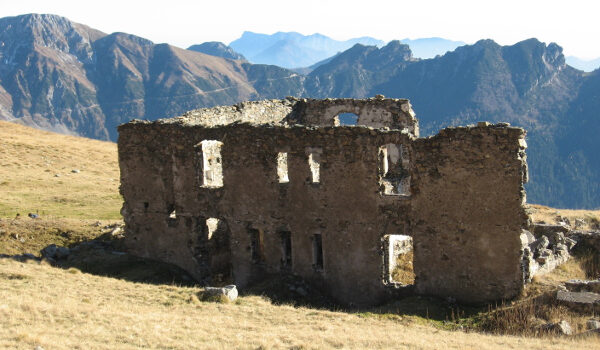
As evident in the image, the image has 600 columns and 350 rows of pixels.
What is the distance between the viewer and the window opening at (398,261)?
53.6ft

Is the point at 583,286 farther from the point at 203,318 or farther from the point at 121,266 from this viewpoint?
the point at 121,266

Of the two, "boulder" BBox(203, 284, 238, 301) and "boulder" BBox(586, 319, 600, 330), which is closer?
"boulder" BBox(586, 319, 600, 330)

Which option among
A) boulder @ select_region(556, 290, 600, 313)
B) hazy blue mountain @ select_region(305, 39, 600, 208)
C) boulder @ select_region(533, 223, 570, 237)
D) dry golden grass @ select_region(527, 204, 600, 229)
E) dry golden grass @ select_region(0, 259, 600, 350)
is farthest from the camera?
hazy blue mountain @ select_region(305, 39, 600, 208)

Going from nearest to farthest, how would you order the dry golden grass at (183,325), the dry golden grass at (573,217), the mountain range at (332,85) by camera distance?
1. the dry golden grass at (183,325)
2. the dry golden grass at (573,217)
3. the mountain range at (332,85)

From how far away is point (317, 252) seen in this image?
17484 millimetres

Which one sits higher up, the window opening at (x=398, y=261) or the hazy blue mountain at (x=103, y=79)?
the hazy blue mountain at (x=103, y=79)

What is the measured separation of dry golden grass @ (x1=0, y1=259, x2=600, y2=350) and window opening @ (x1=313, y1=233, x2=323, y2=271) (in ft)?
8.06

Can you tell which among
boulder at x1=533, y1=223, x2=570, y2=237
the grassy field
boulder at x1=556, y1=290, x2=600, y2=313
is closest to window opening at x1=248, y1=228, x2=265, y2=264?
the grassy field

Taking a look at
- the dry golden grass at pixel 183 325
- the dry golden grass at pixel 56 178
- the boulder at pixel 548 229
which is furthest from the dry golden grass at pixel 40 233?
the boulder at pixel 548 229

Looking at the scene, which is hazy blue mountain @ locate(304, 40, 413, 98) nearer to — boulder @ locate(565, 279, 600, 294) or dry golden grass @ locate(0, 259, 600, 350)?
boulder @ locate(565, 279, 600, 294)

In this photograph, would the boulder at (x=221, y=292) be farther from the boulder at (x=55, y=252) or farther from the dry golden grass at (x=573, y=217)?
the dry golden grass at (x=573, y=217)

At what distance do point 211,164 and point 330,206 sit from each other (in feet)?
17.7

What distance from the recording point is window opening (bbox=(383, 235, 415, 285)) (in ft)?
53.6

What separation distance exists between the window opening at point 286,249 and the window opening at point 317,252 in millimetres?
920
